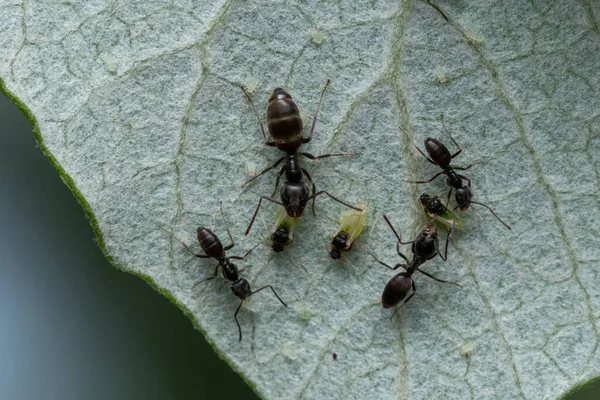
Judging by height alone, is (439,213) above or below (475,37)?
below

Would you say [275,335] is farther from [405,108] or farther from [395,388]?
[405,108]

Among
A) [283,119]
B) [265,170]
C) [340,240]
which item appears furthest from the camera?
[265,170]

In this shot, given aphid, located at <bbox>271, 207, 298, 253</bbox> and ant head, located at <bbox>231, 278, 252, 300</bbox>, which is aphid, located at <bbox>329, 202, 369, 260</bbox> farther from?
ant head, located at <bbox>231, 278, 252, 300</bbox>

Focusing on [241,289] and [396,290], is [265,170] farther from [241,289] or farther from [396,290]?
[396,290]

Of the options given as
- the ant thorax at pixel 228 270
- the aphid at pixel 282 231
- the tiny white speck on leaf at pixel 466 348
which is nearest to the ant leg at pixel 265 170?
the aphid at pixel 282 231

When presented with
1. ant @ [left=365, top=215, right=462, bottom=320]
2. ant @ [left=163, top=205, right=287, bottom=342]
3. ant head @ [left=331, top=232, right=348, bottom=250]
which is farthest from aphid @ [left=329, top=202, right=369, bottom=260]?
ant @ [left=163, top=205, right=287, bottom=342]

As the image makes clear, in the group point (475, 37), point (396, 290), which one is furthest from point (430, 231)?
point (475, 37)

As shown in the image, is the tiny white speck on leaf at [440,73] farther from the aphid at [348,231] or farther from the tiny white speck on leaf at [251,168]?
the tiny white speck on leaf at [251,168]
